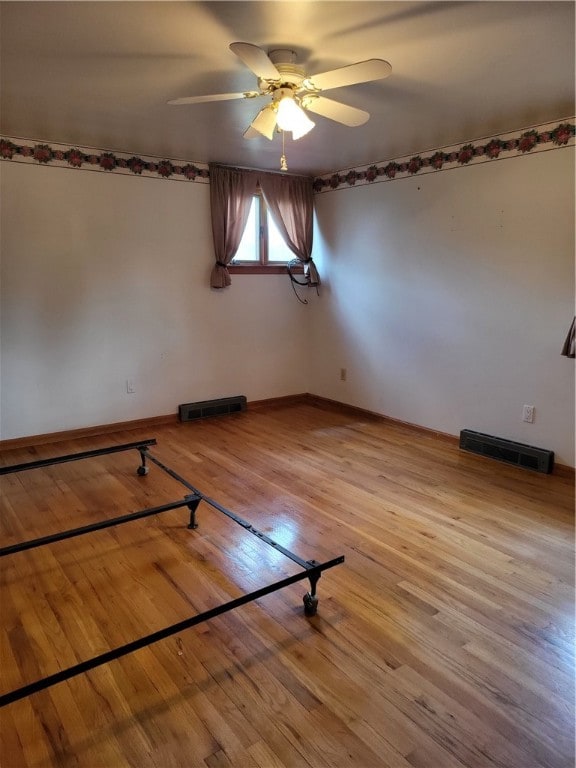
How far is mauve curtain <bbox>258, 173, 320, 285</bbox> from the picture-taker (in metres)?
5.07

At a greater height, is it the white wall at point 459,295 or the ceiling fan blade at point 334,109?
the ceiling fan blade at point 334,109

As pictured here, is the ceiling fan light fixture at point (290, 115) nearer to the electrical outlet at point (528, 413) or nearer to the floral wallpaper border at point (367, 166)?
the floral wallpaper border at point (367, 166)

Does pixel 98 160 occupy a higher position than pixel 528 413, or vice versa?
pixel 98 160

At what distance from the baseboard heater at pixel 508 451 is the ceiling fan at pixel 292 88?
251 centimetres

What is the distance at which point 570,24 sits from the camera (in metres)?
2.07

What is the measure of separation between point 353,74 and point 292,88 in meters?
0.43

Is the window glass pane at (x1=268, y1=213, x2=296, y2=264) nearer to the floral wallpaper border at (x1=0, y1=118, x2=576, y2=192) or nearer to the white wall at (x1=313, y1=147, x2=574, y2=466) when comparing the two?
the white wall at (x1=313, y1=147, x2=574, y2=466)

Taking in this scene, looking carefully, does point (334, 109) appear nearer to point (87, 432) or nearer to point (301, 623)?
point (301, 623)

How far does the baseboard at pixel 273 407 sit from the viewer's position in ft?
13.5

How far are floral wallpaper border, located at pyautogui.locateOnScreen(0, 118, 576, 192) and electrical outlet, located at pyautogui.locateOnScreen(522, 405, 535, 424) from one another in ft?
5.84

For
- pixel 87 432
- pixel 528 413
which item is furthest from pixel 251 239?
pixel 528 413

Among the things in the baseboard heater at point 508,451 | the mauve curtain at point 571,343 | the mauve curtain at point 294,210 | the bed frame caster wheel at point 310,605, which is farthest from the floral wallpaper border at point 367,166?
the bed frame caster wheel at point 310,605

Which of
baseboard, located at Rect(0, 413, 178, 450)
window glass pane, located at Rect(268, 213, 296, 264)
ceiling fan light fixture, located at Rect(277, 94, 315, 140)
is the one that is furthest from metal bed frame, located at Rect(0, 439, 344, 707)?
Answer: window glass pane, located at Rect(268, 213, 296, 264)

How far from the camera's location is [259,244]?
5.26 meters
